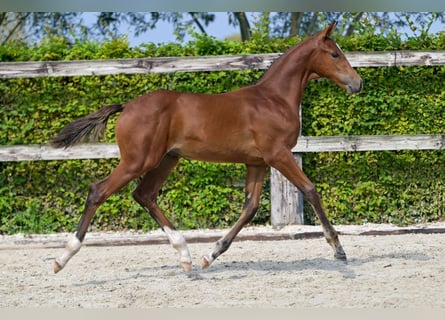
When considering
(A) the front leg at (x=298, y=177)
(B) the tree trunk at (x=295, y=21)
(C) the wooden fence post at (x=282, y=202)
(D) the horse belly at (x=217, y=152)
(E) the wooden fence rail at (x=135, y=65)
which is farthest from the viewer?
(B) the tree trunk at (x=295, y=21)

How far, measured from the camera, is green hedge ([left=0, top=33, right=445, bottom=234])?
7805 mm

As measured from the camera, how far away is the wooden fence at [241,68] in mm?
7535

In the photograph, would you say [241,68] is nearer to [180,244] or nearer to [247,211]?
[247,211]

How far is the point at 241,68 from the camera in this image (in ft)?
24.9

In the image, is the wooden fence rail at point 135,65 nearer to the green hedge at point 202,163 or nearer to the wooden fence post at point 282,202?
the green hedge at point 202,163

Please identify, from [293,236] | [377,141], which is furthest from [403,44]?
[293,236]

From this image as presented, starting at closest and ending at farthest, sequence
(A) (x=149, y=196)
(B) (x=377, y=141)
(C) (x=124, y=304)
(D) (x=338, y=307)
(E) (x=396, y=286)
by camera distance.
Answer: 1. (D) (x=338, y=307)
2. (C) (x=124, y=304)
3. (E) (x=396, y=286)
4. (A) (x=149, y=196)
5. (B) (x=377, y=141)

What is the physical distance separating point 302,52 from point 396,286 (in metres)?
2.05

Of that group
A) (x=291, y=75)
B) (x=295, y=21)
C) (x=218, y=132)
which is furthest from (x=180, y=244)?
(x=295, y=21)

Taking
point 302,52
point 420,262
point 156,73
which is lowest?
point 420,262

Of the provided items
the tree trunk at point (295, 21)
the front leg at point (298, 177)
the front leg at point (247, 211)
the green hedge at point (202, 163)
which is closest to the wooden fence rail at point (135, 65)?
the green hedge at point (202, 163)

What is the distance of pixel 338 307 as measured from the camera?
14.0 ft

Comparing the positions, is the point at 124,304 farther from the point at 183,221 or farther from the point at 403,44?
the point at 403,44

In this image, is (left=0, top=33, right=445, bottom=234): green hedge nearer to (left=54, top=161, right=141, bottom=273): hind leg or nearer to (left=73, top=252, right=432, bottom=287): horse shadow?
(left=73, top=252, right=432, bottom=287): horse shadow
